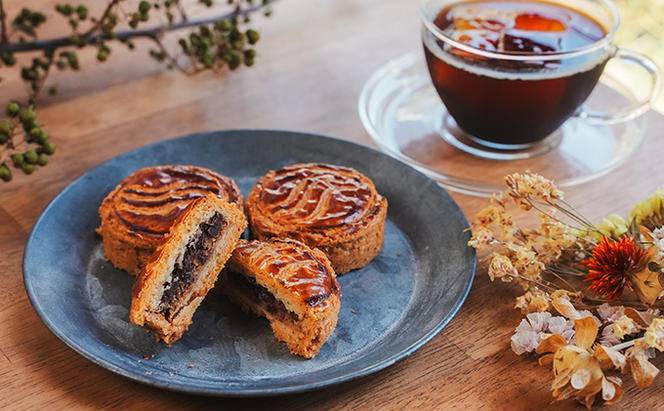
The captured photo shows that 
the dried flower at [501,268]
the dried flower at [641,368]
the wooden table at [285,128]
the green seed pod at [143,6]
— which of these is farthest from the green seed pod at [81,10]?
the dried flower at [641,368]

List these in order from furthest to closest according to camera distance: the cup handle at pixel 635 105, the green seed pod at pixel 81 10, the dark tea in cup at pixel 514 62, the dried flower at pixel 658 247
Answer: the green seed pod at pixel 81 10 → the cup handle at pixel 635 105 → the dark tea in cup at pixel 514 62 → the dried flower at pixel 658 247

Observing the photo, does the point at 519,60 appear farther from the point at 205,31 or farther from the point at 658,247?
the point at 205,31

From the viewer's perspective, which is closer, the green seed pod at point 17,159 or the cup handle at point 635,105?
the green seed pod at point 17,159

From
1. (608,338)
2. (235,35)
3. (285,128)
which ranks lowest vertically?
(285,128)

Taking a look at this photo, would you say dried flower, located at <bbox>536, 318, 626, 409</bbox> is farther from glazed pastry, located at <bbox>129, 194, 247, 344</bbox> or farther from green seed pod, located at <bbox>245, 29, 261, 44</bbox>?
green seed pod, located at <bbox>245, 29, 261, 44</bbox>

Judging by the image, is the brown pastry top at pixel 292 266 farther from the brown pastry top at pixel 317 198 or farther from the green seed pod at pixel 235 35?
the green seed pod at pixel 235 35

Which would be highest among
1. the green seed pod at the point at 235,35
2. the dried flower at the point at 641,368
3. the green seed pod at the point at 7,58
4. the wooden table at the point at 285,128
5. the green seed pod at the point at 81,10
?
the green seed pod at the point at 81,10

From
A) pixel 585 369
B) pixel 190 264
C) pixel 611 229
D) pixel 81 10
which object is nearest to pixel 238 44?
pixel 81 10
